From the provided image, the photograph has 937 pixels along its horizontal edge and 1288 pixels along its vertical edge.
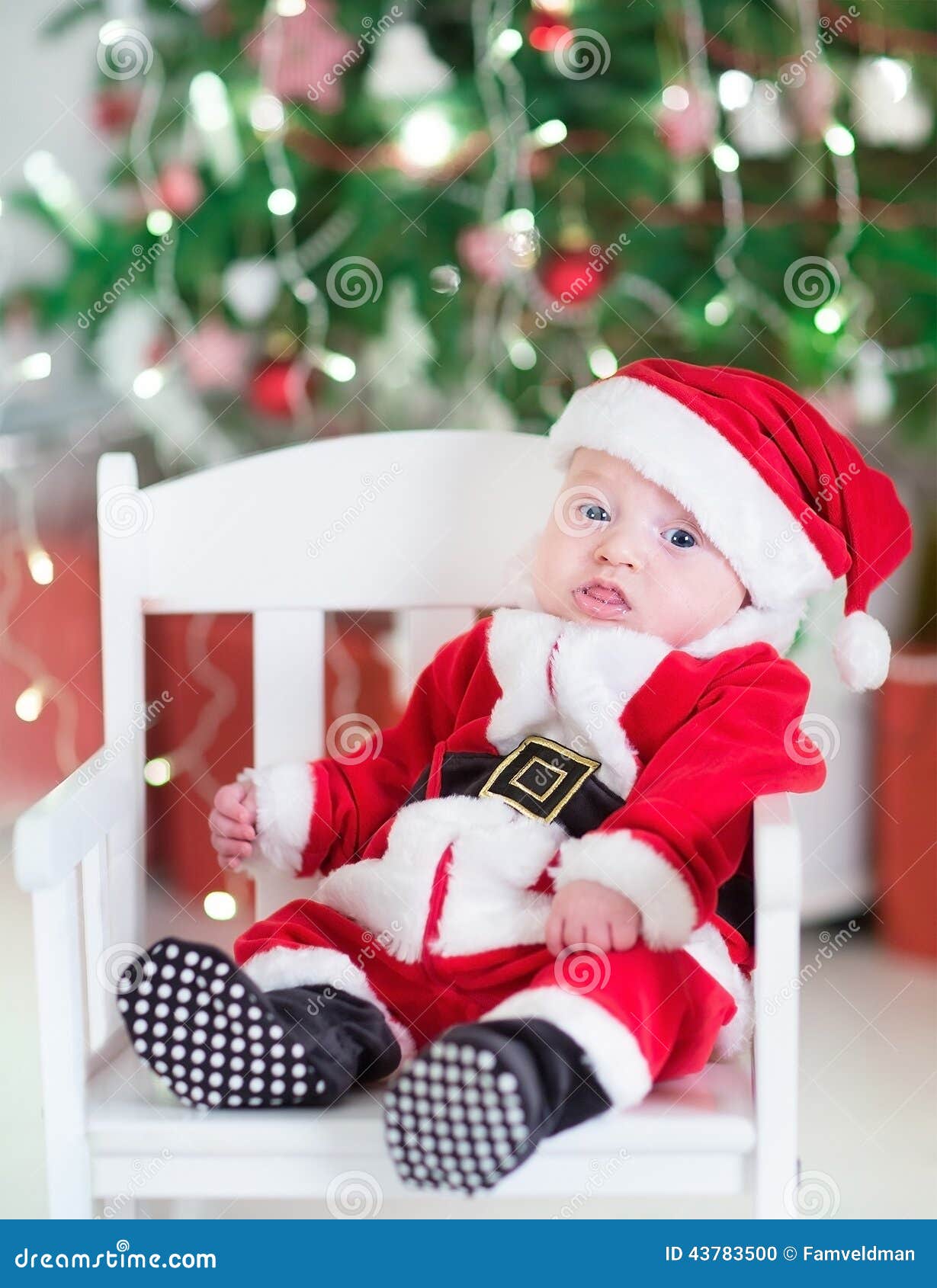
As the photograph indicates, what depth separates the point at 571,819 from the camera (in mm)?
946

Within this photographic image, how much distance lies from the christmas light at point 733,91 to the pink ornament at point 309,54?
414 millimetres

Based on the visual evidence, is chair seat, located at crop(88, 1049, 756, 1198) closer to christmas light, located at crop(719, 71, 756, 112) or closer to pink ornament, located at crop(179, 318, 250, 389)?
pink ornament, located at crop(179, 318, 250, 389)

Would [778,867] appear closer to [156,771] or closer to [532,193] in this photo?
[156,771]

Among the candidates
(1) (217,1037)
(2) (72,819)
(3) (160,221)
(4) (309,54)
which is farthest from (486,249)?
(1) (217,1037)

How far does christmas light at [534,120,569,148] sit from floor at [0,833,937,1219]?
42.2 inches

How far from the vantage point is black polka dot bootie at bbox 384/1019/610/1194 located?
714 mm

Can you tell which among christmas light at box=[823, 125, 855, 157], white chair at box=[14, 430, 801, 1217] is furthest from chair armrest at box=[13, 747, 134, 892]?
christmas light at box=[823, 125, 855, 157]

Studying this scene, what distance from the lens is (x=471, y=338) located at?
5.38 feet

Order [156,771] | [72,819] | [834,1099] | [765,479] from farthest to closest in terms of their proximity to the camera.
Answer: [834,1099] < [156,771] < [765,479] < [72,819]

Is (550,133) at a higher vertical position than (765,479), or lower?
higher

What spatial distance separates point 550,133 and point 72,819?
1.01 metres

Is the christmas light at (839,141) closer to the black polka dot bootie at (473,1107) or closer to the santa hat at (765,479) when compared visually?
the santa hat at (765,479)

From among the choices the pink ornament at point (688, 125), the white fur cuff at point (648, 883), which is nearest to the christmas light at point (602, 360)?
the pink ornament at point (688, 125)

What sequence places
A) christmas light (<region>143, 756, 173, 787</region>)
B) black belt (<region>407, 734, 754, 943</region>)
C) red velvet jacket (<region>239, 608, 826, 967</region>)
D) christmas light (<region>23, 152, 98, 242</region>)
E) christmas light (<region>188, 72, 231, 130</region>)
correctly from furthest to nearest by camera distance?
christmas light (<region>23, 152, 98, 242</region>) → christmas light (<region>188, 72, 231, 130</region>) → christmas light (<region>143, 756, 173, 787</region>) → black belt (<region>407, 734, 754, 943</region>) → red velvet jacket (<region>239, 608, 826, 967</region>)
